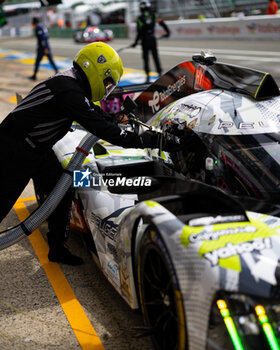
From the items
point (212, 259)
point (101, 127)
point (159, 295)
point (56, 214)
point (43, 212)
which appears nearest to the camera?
point (212, 259)

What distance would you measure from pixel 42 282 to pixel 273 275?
203 cm

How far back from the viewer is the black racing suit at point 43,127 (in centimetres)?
328

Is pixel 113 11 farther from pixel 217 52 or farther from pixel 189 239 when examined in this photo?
pixel 189 239

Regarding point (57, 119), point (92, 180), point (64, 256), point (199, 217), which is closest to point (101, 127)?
point (57, 119)

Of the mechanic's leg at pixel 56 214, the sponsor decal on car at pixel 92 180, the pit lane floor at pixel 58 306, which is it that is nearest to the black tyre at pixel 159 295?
the pit lane floor at pixel 58 306

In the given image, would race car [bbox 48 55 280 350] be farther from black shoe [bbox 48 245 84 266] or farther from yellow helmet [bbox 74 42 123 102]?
yellow helmet [bbox 74 42 123 102]

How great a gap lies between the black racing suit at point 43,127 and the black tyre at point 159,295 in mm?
977

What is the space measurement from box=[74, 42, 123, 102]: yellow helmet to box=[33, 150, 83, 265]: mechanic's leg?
657 millimetres

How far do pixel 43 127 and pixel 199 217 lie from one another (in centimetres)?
145

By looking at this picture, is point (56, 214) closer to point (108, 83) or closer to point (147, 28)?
point (108, 83)

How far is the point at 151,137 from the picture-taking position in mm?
3287

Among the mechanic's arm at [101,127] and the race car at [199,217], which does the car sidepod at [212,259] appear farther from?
the mechanic's arm at [101,127]

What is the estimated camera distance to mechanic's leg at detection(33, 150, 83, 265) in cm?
375

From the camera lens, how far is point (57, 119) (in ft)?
11.3
